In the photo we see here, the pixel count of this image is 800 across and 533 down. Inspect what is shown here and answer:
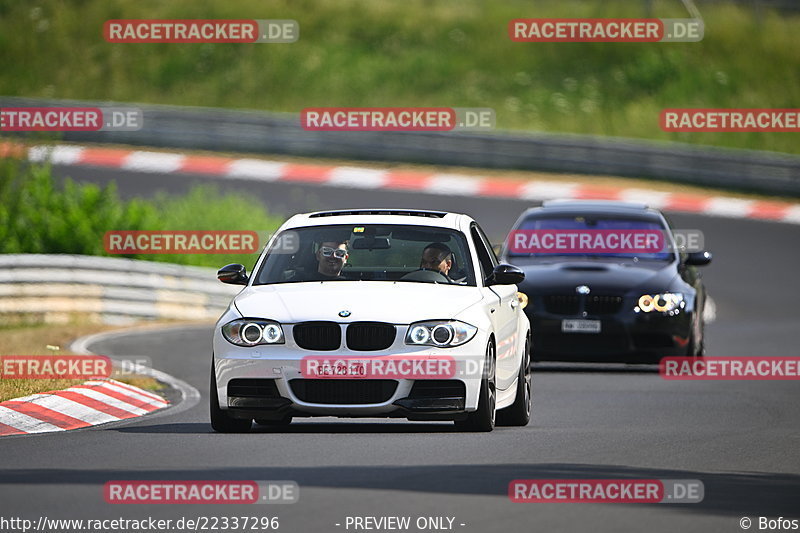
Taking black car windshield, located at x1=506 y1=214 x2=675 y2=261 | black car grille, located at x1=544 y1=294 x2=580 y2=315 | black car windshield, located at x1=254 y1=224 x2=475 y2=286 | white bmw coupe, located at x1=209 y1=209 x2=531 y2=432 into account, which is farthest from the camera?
black car windshield, located at x1=506 y1=214 x2=675 y2=261

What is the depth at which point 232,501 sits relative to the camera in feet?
30.8

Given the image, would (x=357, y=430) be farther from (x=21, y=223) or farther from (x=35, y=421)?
(x=21, y=223)

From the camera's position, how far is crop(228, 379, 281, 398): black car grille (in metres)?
12.0

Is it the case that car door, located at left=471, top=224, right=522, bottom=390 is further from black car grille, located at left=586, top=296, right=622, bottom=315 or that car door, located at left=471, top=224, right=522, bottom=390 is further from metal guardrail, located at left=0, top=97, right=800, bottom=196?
metal guardrail, located at left=0, top=97, right=800, bottom=196

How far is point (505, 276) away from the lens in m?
13.1

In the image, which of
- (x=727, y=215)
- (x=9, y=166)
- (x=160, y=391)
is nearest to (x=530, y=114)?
(x=727, y=215)

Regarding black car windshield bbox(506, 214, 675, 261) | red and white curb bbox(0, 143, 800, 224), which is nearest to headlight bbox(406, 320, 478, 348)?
black car windshield bbox(506, 214, 675, 261)

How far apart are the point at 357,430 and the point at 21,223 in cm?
1551

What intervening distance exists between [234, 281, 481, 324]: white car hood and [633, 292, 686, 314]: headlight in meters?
5.50

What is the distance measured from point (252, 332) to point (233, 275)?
3.25 feet

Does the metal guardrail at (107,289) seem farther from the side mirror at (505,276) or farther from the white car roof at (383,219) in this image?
the side mirror at (505,276)

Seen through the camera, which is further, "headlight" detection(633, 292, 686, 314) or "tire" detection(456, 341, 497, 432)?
"headlight" detection(633, 292, 686, 314)

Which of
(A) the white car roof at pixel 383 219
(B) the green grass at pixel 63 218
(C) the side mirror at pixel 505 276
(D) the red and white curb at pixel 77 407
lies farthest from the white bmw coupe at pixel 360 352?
(B) the green grass at pixel 63 218

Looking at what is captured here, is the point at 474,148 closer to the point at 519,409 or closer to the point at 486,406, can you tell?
the point at 519,409
